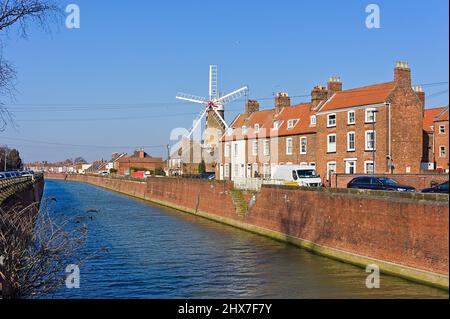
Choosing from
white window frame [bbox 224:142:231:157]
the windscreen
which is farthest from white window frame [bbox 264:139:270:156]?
the windscreen

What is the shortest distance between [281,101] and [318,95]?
29.9ft

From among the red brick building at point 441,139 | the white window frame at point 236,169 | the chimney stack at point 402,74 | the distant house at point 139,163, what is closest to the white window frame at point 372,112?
the chimney stack at point 402,74

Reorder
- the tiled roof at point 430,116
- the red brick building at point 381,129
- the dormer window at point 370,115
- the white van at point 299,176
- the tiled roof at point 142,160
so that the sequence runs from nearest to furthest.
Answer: the white van at point 299,176 < the red brick building at point 381,129 < the dormer window at point 370,115 < the tiled roof at point 430,116 < the tiled roof at point 142,160

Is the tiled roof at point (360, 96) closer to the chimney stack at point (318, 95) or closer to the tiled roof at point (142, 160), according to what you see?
the chimney stack at point (318, 95)

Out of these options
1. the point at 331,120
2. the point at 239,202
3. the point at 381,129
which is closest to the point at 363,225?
the point at 239,202

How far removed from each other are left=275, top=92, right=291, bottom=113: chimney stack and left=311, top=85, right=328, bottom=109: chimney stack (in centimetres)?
775

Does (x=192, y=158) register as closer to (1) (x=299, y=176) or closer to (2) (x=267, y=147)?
(2) (x=267, y=147)

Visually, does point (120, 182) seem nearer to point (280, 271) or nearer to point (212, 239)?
point (212, 239)

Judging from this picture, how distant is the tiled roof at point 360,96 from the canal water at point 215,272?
16369 mm

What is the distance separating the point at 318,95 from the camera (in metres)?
54.3

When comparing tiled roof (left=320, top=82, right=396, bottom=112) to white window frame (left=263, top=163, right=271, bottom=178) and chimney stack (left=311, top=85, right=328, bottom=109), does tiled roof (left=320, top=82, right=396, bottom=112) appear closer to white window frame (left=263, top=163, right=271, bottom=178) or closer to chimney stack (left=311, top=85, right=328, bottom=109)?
chimney stack (left=311, top=85, right=328, bottom=109)

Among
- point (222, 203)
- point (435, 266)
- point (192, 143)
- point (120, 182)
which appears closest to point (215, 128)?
point (192, 143)

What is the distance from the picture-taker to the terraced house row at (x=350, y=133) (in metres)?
43.2

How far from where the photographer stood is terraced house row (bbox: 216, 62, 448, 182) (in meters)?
43.2
